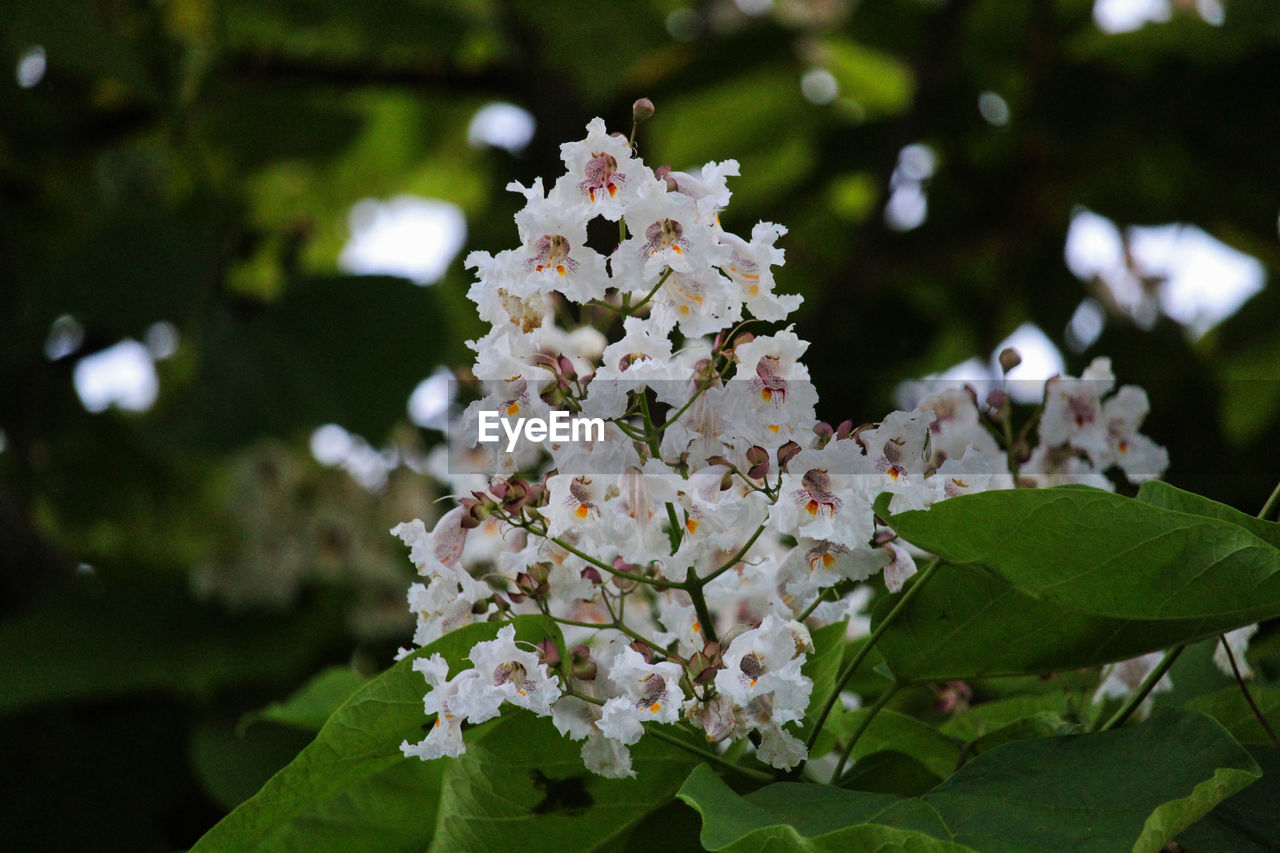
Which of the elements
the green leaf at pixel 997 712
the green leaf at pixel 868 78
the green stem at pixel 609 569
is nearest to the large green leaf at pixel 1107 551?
the green stem at pixel 609 569

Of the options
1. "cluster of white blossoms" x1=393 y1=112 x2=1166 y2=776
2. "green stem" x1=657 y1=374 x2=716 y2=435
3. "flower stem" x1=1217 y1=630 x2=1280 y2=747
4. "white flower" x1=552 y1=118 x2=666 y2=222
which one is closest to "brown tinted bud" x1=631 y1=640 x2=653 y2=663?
"cluster of white blossoms" x1=393 y1=112 x2=1166 y2=776

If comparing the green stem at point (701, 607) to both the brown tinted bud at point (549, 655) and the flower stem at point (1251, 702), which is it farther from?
the flower stem at point (1251, 702)

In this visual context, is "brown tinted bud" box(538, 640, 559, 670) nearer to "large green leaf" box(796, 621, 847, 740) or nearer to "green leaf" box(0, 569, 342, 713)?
"large green leaf" box(796, 621, 847, 740)

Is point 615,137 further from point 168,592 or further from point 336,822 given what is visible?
point 168,592

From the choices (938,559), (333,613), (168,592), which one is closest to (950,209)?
(333,613)

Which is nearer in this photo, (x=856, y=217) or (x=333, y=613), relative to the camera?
(x=333, y=613)

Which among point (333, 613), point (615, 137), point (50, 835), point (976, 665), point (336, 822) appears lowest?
point (50, 835)

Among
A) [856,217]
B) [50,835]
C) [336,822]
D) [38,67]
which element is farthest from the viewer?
[856,217]
